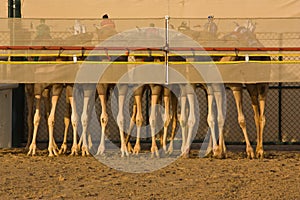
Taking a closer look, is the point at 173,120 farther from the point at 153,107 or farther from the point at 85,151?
the point at 85,151

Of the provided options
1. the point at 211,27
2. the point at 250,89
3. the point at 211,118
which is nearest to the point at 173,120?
the point at 211,118

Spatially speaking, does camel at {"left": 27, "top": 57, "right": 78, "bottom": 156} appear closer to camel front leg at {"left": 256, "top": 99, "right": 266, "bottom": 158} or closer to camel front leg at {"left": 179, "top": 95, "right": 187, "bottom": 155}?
camel front leg at {"left": 179, "top": 95, "right": 187, "bottom": 155}

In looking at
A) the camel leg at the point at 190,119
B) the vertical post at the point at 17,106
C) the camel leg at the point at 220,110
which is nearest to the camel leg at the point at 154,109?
the camel leg at the point at 190,119

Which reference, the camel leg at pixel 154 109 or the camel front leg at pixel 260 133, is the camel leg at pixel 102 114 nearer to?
the camel leg at pixel 154 109

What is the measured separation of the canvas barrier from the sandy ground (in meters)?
1.35

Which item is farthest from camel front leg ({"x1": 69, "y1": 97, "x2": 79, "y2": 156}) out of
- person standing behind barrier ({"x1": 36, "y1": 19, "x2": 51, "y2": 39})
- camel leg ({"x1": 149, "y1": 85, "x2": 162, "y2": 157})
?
camel leg ({"x1": 149, "y1": 85, "x2": 162, "y2": 157})

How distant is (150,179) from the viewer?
11.4 m

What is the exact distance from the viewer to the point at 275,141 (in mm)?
17406

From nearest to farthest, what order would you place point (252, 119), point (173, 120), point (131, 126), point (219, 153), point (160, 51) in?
point (160, 51), point (219, 153), point (131, 126), point (173, 120), point (252, 119)

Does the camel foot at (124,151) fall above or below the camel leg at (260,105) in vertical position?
below
